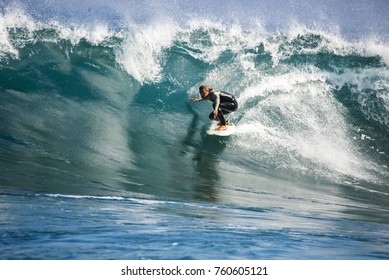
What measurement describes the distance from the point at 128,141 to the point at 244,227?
2807mm

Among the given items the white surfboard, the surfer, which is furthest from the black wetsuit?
the white surfboard

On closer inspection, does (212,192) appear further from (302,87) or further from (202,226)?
(302,87)

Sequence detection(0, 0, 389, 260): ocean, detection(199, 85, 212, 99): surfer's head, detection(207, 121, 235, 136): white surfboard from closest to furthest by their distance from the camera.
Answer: detection(0, 0, 389, 260): ocean < detection(199, 85, 212, 99): surfer's head < detection(207, 121, 235, 136): white surfboard

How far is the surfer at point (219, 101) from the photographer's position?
5645mm

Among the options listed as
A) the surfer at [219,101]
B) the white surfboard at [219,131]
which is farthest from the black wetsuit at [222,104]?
the white surfboard at [219,131]

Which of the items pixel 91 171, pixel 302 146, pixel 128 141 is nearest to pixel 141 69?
pixel 128 141

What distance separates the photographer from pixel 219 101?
18.9ft

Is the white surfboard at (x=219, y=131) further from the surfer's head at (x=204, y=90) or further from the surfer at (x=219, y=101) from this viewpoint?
the surfer's head at (x=204, y=90)

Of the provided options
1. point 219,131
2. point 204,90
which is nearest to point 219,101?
point 204,90

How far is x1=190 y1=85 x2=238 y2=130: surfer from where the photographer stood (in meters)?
5.64

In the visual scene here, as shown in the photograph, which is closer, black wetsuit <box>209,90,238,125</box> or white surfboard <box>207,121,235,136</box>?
black wetsuit <box>209,90,238,125</box>

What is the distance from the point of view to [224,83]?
7352 millimetres

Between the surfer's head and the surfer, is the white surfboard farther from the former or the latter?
the surfer's head

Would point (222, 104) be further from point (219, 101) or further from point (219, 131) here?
point (219, 131)
